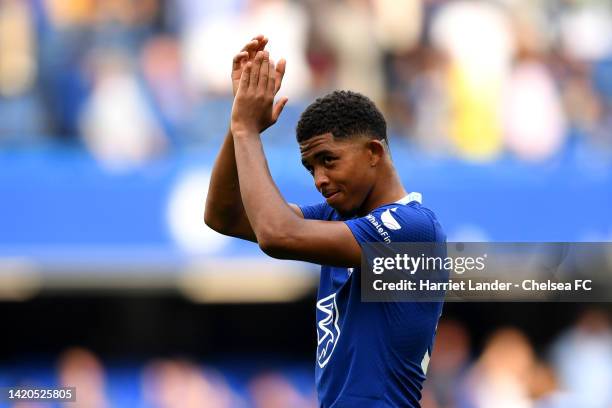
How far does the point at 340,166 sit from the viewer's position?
360 centimetres

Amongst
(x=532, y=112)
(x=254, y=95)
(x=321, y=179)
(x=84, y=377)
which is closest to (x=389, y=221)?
(x=321, y=179)

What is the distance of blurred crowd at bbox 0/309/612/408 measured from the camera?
383 inches

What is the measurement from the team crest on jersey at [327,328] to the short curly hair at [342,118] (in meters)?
0.54

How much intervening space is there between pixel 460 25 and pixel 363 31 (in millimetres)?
910

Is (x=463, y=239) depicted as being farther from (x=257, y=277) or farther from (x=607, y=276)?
(x=257, y=277)

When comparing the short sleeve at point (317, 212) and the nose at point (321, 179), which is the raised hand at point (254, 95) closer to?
the nose at point (321, 179)

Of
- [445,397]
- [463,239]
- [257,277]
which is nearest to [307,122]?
[463,239]

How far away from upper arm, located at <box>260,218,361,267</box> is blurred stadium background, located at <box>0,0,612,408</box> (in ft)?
18.9

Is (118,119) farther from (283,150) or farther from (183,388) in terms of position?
(183,388)

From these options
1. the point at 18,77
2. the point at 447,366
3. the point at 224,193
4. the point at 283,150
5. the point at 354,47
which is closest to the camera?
the point at 224,193

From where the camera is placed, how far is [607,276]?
10016 millimetres

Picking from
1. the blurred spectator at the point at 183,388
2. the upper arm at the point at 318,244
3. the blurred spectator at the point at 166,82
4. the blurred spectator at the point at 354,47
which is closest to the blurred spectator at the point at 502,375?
the blurred spectator at the point at 183,388

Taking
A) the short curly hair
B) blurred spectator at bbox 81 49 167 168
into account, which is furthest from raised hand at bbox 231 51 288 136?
blurred spectator at bbox 81 49 167 168

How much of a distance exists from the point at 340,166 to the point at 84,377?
7.29m
